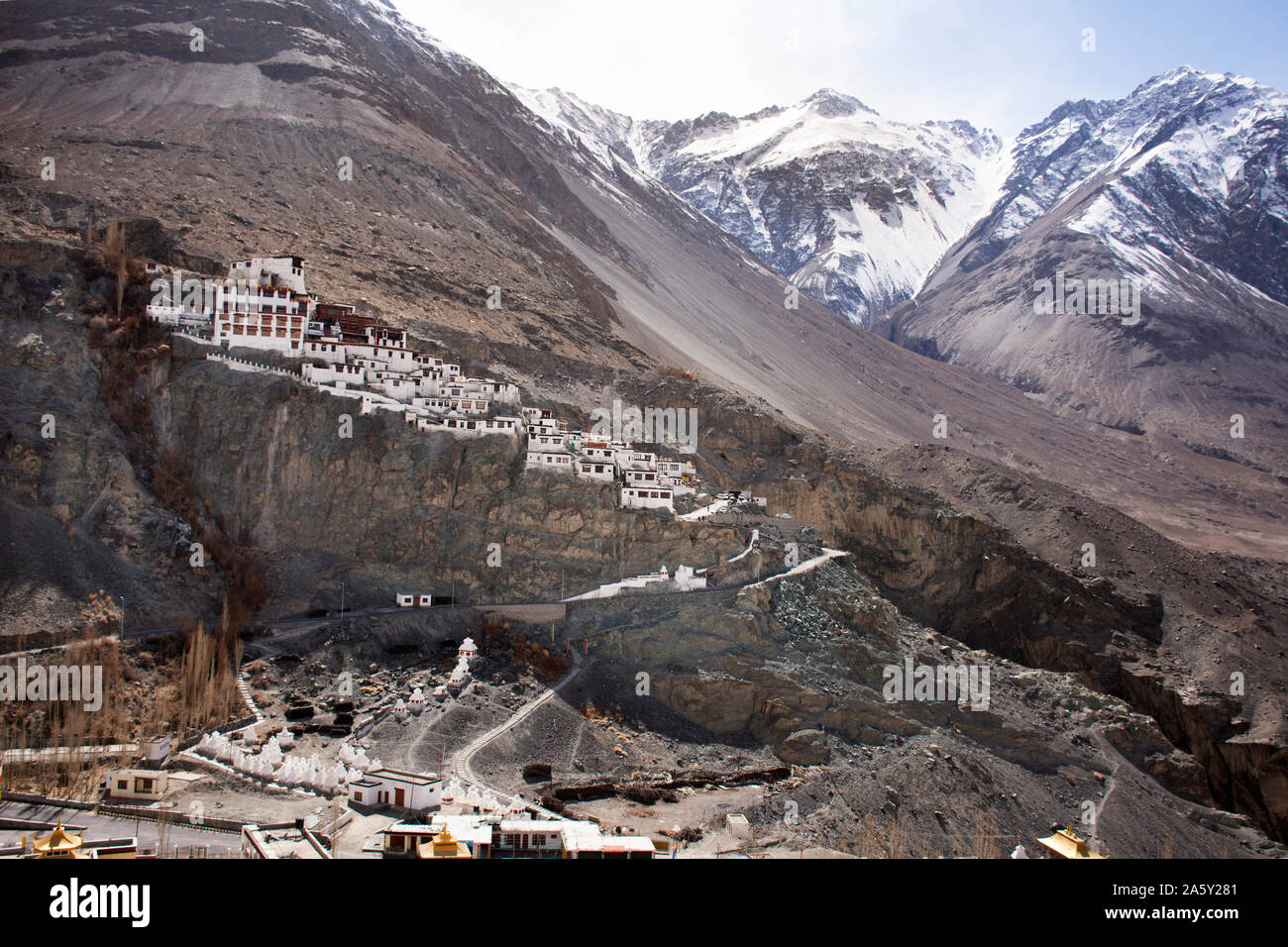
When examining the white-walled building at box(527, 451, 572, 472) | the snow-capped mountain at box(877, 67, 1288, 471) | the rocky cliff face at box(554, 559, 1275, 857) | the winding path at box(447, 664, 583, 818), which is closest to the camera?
the winding path at box(447, 664, 583, 818)

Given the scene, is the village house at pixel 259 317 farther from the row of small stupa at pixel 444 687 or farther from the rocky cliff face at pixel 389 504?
the row of small stupa at pixel 444 687

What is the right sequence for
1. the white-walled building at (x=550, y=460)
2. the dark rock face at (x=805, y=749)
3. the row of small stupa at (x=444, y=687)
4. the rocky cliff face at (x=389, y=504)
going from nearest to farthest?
the row of small stupa at (x=444, y=687) → the dark rock face at (x=805, y=749) → the rocky cliff face at (x=389, y=504) → the white-walled building at (x=550, y=460)

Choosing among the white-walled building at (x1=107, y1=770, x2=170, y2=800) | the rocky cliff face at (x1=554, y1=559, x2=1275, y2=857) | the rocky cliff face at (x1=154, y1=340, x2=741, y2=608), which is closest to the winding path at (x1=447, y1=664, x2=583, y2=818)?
the rocky cliff face at (x1=554, y1=559, x2=1275, y2=857)

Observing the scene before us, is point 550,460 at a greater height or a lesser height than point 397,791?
greater

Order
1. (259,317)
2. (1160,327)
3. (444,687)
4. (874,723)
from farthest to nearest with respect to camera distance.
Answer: (1160,327) → (259,317) → (874,723) → (444,687)

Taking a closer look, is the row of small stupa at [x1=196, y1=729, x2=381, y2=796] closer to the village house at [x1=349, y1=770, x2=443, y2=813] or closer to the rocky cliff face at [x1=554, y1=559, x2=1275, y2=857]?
the village house at [x1=349, y1=770, x2=443, y2=813]

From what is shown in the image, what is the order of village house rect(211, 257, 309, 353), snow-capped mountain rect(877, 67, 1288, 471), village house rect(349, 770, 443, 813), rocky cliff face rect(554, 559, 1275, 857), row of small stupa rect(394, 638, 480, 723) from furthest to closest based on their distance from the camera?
snow-capped mountain rect(877, 67, 1288, 471)
village house rect(211, 257, 309, 353)
rocky cliff face rect(554, 559, 1275, 857)
row of small stupa rect(394, 638, 480, 723)
village house rect(349, 770, 443, 813)

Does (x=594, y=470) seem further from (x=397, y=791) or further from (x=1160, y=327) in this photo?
(x=1160, y=327)

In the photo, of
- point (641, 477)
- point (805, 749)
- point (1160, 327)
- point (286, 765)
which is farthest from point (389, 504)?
point (1160, 327)

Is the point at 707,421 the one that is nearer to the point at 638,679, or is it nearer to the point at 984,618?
the point at 984,618

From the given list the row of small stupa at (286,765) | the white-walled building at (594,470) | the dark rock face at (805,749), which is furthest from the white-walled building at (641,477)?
the row of small stupa at (286,765)
